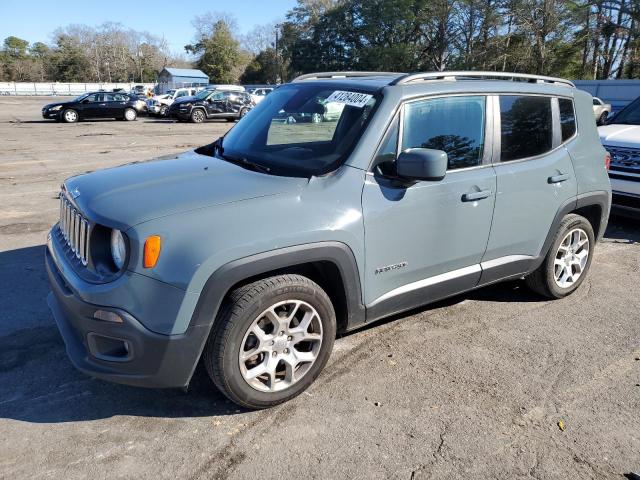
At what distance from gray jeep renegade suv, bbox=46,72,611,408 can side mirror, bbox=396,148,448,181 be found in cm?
1

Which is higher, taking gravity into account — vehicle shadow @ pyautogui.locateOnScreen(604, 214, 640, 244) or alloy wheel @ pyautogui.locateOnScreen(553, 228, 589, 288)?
alloy wheel @ pyautogui.locateOnScreen(553, 228, 589, 288)

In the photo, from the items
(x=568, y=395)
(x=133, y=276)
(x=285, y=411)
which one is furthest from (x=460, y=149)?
(x=133, y=276)

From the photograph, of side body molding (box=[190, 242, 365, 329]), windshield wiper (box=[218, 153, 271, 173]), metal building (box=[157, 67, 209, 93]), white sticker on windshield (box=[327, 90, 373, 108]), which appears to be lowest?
side body molding (box=[190, 242, 365, 329])

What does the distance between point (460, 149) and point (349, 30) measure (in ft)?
220

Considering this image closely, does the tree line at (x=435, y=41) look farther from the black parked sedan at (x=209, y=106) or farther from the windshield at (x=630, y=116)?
the windshield at (x=630, y=116)

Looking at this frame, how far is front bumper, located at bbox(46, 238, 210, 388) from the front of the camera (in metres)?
2.62

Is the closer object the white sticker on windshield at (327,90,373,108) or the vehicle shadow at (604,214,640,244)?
the white sticker on windshield at (327,90,373,108)

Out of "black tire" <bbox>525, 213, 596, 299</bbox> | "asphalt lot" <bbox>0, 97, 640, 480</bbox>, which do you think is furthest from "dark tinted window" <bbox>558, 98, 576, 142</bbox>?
"asphalt lot" <bbox>0, 97, 640, 480</bbox>

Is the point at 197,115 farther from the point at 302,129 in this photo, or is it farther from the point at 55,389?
the point at 55,389

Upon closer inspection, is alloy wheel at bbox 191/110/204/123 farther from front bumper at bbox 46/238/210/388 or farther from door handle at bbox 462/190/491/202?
front bumper at bbox 46/238/210/388

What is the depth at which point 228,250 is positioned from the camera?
2676 millimetres

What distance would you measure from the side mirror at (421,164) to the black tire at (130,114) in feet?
90.8

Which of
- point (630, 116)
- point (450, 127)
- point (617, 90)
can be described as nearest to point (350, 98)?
point (450, 127)

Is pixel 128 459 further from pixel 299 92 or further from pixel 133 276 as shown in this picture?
pixel 299 92
